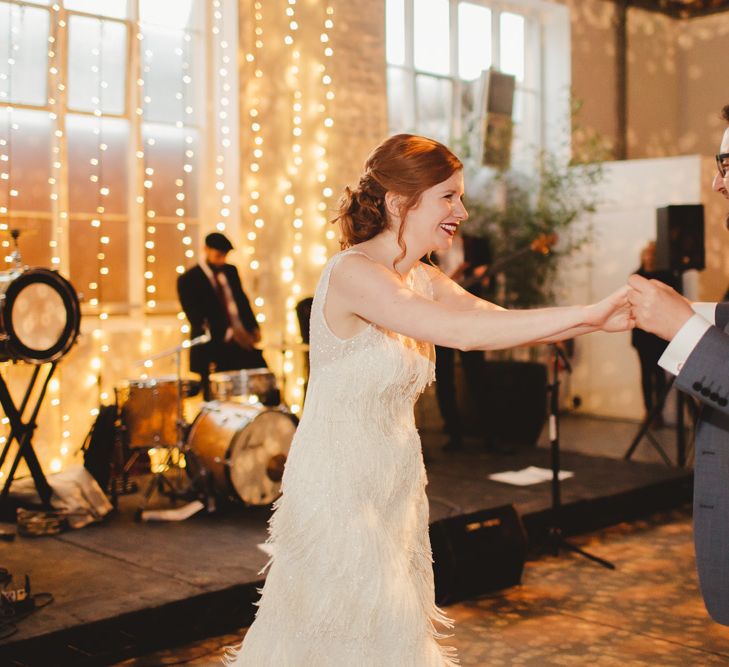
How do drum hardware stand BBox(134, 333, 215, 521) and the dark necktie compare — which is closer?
drum hardware stand BBox(134, 333, 215, 521)

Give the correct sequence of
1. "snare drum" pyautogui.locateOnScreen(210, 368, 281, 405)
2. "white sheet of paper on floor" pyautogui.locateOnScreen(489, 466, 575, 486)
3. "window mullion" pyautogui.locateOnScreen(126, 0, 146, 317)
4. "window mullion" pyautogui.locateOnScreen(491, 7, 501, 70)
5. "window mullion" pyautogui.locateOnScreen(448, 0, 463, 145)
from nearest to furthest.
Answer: "snare drum" pyautogui.locateOnScreen(210, 368, 281, 405) → "white sheet of paper on floor" pyautogui.locateOnScreen(489, 466, 575, 486) → "window mullion" pyautogui.locateOnScreen(126, 0, 146, 317) → "window mullion" pyautogui.locateOnScreen(448, 0, 463, 145) → "window mullion" pyautogui.locateOnScreen(491, 7, 501, 70)

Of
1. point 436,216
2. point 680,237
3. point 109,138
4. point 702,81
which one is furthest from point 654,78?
point 436,216

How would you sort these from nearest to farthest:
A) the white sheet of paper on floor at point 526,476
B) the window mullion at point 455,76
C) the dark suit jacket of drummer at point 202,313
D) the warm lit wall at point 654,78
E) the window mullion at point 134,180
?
1. the white sheet of paper on floor at point 526,476
2. the dark suit jacket of drummer at point 202,313
3. the window mullion at point 134,180
4. the window mullion at point 455,76
5. the warm lit wall at point 654,78

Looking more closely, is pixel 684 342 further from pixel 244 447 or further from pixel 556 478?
pixel 244 447

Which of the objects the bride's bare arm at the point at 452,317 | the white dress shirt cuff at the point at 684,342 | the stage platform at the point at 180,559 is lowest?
the stage platform at the point at 180,559

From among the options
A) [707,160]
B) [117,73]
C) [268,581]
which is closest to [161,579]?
[268,581]

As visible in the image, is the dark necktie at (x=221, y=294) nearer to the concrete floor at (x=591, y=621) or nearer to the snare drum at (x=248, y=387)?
the snare drum at (x=248, y=387)

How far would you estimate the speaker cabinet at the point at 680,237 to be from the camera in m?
6.70

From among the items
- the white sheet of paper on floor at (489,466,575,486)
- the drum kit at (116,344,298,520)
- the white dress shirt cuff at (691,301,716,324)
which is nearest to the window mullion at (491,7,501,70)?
the white sheet of paper on floor at (489,466,575,486)

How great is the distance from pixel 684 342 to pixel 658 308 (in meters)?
0.14

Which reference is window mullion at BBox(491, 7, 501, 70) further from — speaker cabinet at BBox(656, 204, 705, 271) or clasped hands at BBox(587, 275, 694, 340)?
clasped hands at BBox(587, 275, 694, 340)

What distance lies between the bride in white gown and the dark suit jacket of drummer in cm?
397

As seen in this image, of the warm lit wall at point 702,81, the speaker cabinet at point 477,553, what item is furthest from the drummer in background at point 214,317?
the warm lit wall at point 702,81

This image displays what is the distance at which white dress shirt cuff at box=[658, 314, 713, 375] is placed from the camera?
1.97 m
